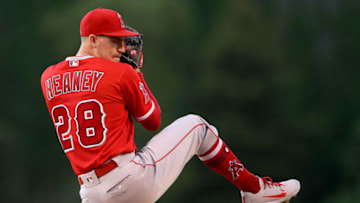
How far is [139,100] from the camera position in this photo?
211 centimetres

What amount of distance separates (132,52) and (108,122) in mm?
492

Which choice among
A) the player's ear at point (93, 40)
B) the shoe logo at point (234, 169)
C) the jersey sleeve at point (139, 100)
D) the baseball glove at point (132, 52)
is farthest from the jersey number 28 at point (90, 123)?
the shoe logo at point (234, 169)

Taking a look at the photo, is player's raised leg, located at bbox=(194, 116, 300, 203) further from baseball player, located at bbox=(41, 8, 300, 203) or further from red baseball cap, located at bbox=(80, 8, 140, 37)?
red baseball cap, located at bbox=(80, 8, 140, 37)

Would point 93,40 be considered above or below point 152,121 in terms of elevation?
above

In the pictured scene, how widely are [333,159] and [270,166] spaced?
0.78 meters

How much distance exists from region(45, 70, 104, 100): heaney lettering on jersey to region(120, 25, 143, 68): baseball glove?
328 millimetres

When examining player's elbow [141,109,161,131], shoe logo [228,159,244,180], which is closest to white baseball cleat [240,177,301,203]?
shoe logo [228,159,244,180]

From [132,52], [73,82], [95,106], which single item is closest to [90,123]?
[95,106]

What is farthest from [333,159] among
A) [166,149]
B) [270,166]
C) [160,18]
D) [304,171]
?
[166,149]

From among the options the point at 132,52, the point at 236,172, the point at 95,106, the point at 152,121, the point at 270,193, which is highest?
the point at 132,52

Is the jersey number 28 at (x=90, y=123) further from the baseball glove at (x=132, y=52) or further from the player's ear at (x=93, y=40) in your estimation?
the baseball glove at (x=132, y=52)

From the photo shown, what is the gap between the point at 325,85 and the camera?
20.2 feet

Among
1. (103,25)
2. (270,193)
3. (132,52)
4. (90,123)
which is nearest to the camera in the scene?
(90,123)

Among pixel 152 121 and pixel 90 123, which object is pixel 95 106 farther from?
pixel 152 121
